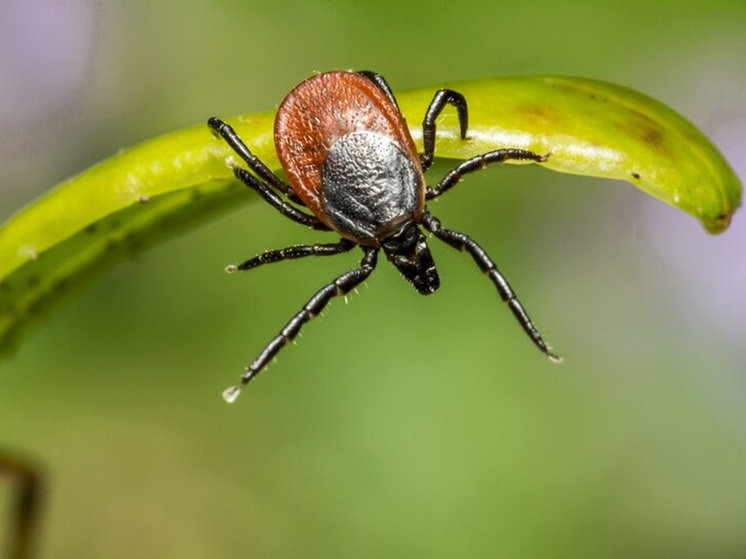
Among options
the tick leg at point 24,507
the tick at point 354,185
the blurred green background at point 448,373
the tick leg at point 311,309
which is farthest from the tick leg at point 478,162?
the blurred green background at point 448,373

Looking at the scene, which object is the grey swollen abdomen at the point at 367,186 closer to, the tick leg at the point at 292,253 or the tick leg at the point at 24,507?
the tick leg at the point at 292,253

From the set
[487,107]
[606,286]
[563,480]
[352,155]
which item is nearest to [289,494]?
[563,480]

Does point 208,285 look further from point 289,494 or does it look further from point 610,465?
point 610,465

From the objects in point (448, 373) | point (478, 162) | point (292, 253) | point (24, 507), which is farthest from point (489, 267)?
point (448, 373)

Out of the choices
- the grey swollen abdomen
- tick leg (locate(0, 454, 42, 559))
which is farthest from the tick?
tick leg (locate(0, 454, 42, 559))

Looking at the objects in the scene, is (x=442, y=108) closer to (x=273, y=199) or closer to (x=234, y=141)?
(x=234, y=141)
